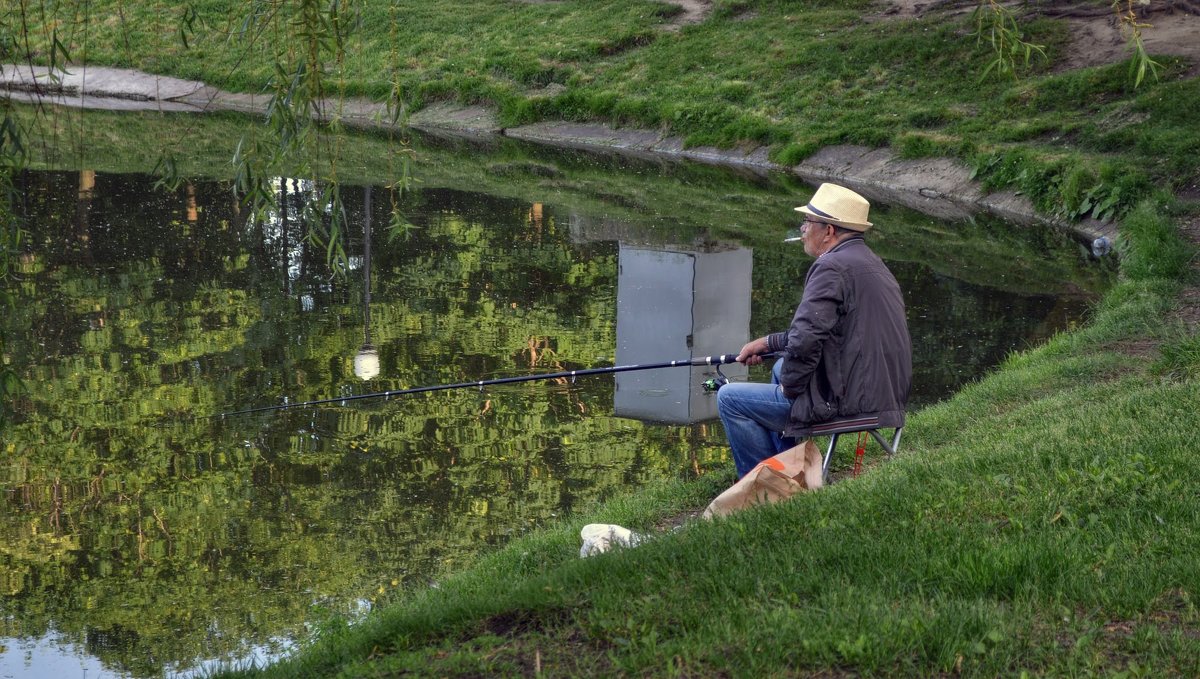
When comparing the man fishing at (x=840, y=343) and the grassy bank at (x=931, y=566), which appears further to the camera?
the man fishing at (x=840, y=343)

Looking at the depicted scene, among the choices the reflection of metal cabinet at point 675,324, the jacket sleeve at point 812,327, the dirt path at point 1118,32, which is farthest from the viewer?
the dirt path at point 1118,32

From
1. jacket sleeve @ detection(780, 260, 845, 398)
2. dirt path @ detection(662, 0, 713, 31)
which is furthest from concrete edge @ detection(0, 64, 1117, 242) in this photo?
jacket sleeve @ detection(780, 260, 845, 398)

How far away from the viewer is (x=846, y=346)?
6000mm

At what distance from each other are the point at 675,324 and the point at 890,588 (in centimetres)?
508

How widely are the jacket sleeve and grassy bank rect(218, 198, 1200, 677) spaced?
1.72 feet

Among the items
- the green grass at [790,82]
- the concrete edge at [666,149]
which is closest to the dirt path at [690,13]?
the green grass at [790,82]

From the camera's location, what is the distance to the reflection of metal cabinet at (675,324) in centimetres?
938

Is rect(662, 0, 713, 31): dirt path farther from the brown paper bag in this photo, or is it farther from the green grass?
the brown paper bag

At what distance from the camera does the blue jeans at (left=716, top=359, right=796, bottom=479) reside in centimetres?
622

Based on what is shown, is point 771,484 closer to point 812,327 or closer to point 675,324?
point 812,327

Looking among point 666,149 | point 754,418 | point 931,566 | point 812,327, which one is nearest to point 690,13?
point 666,149

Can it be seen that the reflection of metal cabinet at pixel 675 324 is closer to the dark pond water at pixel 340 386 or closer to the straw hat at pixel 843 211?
the dark pond water at pixel 340 386

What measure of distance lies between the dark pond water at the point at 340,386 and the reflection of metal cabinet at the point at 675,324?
2 cm

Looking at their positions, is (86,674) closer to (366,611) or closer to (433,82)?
(366,611)
